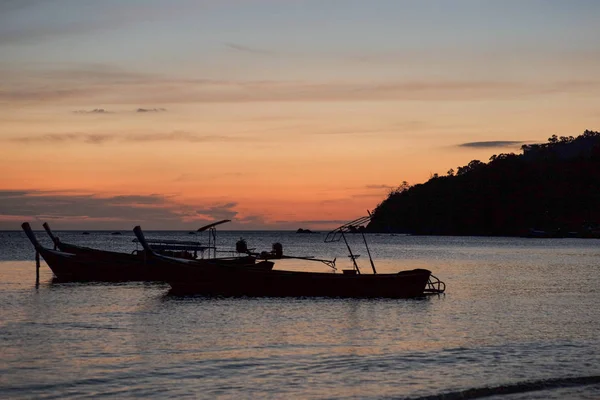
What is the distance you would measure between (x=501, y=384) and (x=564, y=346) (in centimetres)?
765

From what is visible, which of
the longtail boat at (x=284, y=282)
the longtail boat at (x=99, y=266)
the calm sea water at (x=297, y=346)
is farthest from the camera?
the longtail boat at (x=99, y=266)

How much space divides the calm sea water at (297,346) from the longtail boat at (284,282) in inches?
28.2

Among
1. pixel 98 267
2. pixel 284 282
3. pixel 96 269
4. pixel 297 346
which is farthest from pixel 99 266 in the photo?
pixel 297 346

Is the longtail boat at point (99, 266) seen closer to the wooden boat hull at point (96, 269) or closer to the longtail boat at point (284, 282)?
the wooden boat hull at point (96, 269)

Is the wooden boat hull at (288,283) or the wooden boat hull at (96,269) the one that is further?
the wooden boat hull at (96,269)

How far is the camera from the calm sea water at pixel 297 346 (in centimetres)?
2011

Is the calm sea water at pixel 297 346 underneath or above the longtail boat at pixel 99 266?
underneath

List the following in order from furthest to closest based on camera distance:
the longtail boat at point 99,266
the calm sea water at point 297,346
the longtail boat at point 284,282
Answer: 1. the longtail boat at point 99,266
2. the longtail boat at point 284,282
3. the calm sea water at point 297,346

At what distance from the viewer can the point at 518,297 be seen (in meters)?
46.1

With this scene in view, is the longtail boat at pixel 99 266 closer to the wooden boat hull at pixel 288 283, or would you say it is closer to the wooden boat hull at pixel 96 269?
the wooden boat hull at pixel 96 269

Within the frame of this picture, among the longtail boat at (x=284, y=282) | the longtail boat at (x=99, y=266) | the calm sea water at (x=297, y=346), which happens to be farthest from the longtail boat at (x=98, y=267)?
the longtail boat at (x=284, y=282)

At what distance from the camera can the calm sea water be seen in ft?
66.0

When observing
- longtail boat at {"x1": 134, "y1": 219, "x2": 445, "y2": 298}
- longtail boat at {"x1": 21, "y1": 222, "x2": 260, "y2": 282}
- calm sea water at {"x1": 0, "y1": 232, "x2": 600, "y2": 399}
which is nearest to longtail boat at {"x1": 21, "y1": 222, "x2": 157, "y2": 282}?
longtail boat at {"x1": 21, "y1": 222, "x2": 260, "y2": 282}

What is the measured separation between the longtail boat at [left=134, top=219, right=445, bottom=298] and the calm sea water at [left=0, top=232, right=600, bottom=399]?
0.72 meters
